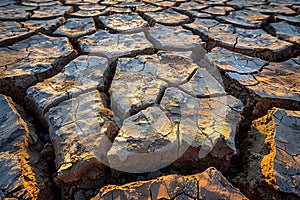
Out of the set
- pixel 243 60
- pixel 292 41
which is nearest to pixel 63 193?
pixel 243 60

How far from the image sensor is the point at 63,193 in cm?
99

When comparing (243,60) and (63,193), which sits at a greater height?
(243,60)

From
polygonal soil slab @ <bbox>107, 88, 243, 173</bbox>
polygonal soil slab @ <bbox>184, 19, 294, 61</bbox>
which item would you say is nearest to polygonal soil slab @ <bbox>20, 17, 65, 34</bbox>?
polygonal soil slab @ <bbox>184, 19, 294, 61</bbox>

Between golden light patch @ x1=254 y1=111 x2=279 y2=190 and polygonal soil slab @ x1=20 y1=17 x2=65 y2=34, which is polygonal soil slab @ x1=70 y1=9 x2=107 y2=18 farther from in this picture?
golden light patch @ x1=254 y1=111 x2=279 y2=190

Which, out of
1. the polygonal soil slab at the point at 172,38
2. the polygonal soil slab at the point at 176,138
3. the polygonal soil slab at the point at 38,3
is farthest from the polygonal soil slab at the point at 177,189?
the polygonal soil slab at the point at 38,3

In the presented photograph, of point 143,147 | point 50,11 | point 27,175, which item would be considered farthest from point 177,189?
point 50,11

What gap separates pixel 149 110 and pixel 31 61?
97 cm

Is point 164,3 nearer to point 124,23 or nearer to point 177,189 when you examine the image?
point 124,23

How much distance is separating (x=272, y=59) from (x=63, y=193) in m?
1.65

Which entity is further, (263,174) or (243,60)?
(243,60)

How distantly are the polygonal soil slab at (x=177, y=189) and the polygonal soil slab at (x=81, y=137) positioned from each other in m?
0.12

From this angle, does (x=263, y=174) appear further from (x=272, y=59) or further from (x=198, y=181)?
(x=272, y=59)

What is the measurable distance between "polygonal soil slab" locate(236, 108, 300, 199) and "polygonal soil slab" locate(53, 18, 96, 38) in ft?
4.99

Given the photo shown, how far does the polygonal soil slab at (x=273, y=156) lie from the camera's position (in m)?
0.94
